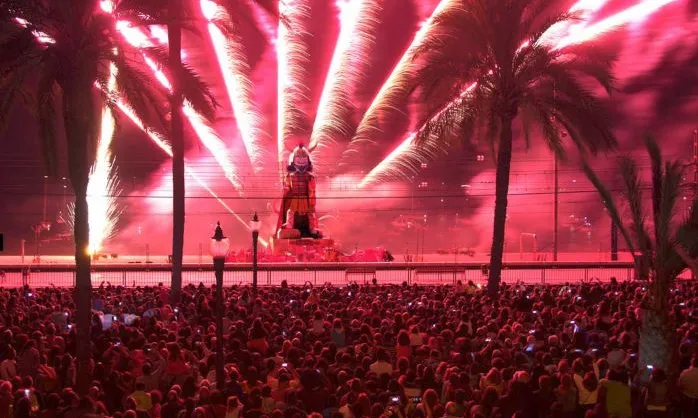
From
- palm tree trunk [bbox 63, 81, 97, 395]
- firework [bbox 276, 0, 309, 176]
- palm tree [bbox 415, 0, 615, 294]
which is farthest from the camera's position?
firework [bbox 276, 0, 309, 176]

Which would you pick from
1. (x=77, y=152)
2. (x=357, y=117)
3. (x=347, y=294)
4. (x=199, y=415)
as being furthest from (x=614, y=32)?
(x=199, y=415)

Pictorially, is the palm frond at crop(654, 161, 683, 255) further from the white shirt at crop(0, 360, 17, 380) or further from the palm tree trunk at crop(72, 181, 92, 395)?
the white shirt at crop(0, 360, 17, 380)

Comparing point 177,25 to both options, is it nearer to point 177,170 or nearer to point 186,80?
point 186,80

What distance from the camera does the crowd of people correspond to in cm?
1261

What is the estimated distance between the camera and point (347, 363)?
15.2 meters

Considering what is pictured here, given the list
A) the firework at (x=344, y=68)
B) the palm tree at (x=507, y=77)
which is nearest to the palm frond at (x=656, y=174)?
the palm tree at (x=507, y=77)

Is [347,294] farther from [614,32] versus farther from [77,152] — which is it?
[614,32]

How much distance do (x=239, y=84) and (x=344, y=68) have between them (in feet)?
16.9

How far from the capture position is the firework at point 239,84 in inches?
1666

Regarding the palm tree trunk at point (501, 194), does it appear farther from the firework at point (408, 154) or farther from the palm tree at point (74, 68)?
the firework at point (408, 154)

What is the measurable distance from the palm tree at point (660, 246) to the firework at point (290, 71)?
70.1 ft

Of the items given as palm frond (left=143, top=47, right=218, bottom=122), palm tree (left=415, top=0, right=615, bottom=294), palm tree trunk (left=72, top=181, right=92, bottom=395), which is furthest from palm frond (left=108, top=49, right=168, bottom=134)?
palm tree (left=415, top=0, right=615, bottom=294)

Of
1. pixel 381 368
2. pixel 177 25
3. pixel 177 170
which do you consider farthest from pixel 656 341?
pixel 177 170

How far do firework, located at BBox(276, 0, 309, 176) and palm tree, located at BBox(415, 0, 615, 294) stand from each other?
10200 millimetres
